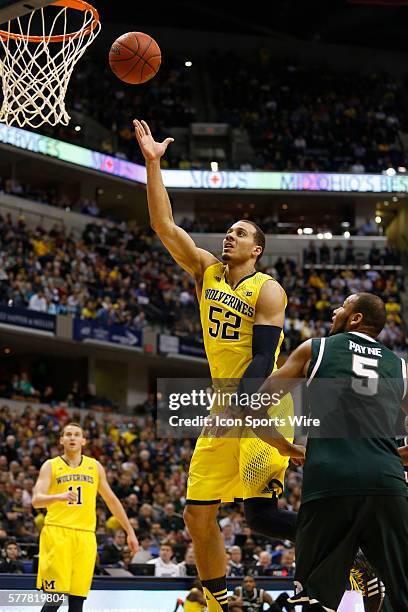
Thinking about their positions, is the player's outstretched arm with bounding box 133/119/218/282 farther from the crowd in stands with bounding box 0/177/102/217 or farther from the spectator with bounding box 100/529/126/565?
the crowd in stands with bounding box 0/177/102/217

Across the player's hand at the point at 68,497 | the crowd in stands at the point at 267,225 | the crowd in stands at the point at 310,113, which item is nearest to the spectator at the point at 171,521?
the player's hand at the point at 68,497

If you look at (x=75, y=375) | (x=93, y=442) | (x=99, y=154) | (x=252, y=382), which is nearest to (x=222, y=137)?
(x=99, y=154)

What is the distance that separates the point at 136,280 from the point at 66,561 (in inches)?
872

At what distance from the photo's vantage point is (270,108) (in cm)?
3909

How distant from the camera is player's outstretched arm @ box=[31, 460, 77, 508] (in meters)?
9.09

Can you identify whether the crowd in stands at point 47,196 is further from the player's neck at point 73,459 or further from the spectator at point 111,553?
the player's neck at point 73,459

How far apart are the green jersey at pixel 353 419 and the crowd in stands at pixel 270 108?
29.4m

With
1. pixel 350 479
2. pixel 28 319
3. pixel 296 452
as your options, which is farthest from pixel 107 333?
pixel 350 479

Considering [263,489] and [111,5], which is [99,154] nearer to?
[111,5]

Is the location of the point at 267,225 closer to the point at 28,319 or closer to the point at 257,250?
the point at 28,319

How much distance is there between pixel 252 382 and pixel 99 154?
90.0ft

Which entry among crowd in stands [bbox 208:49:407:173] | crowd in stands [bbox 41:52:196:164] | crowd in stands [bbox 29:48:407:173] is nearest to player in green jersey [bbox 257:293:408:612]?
crowd in stands [bbox 41:52:196:164]

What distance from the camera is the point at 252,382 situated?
6.07 metres

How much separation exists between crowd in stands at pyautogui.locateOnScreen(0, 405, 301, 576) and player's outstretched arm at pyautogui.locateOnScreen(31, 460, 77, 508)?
9.80ft
